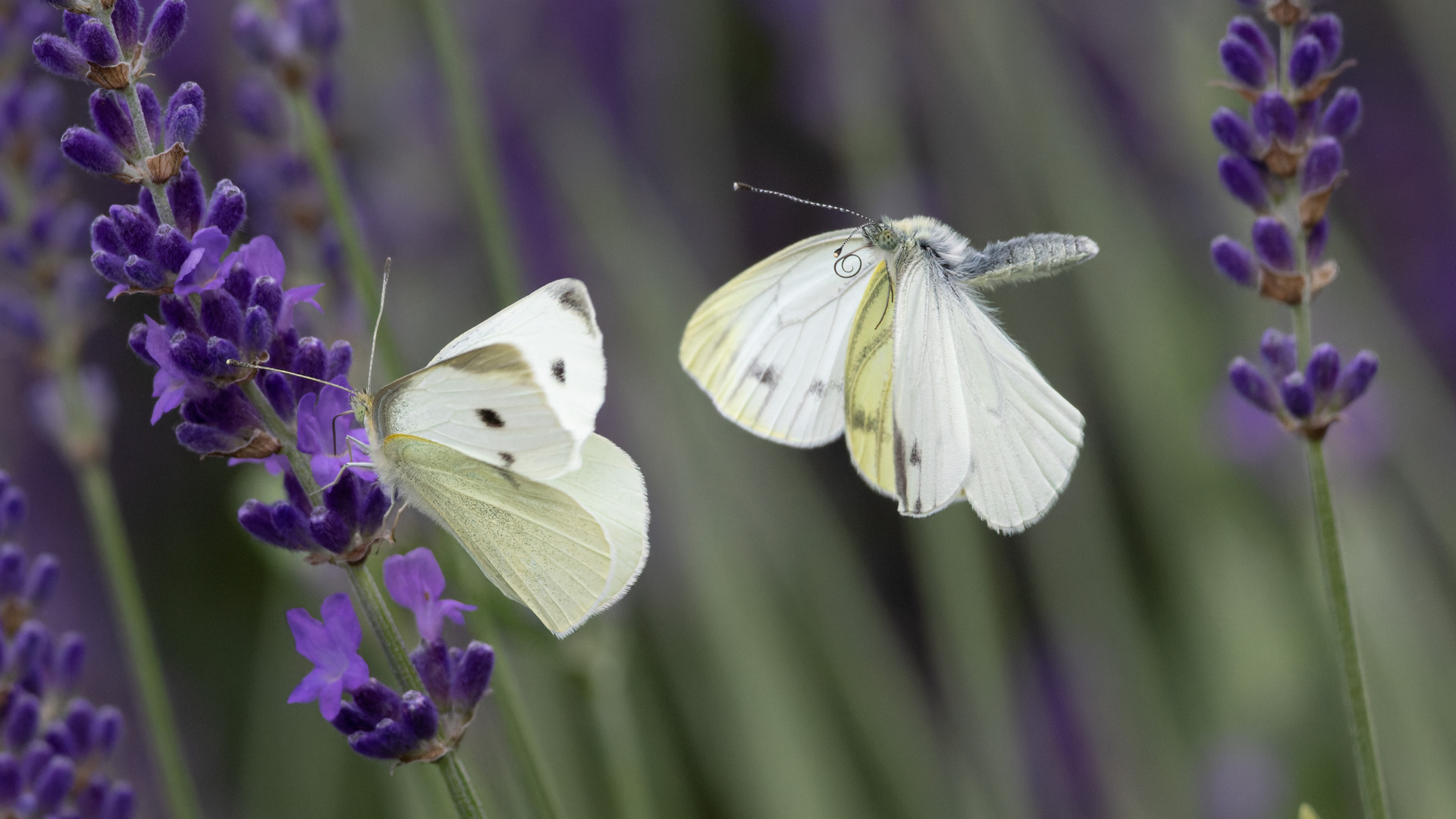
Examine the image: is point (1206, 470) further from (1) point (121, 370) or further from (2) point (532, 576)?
(1) point (121, 370)

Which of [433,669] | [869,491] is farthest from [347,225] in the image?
[869,491]

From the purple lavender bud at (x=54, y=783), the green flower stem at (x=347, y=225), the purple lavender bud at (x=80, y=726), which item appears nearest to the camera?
the purple lavender bud at (x=54, y=783)

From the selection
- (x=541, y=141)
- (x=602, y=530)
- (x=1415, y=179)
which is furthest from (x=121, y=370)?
(x=1415, y=179)

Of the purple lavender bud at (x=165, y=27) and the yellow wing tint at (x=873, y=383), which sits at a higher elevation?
the purple lavender bud at (x=165, y=27)

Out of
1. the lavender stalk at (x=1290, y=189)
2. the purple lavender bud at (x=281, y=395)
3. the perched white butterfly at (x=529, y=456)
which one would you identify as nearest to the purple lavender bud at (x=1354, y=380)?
the lavender stalk at (x=1290, y=189)

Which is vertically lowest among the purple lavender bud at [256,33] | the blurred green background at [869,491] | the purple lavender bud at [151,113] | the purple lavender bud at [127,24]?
the blurred green background at [869,491]

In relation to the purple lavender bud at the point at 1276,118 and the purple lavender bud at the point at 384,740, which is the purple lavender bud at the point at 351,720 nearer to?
the purple lavender bud at the point at 384,740

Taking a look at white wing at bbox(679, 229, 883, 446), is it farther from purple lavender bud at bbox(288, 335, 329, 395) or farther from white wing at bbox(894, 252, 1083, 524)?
purple lavender bud at bbox(288, 335, 329, 395)

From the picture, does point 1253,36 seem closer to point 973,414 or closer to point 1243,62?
point 1243,62
